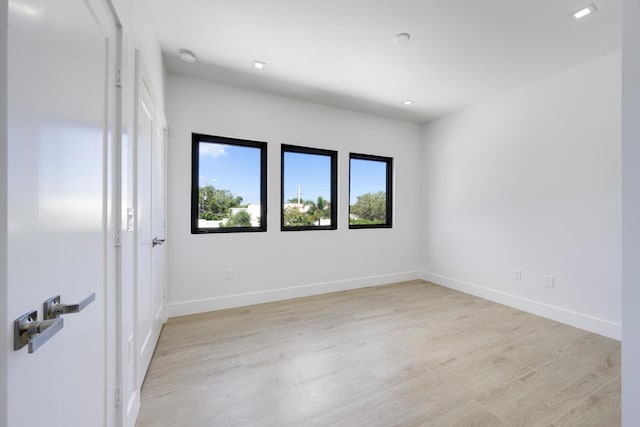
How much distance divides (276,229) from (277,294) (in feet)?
2.79

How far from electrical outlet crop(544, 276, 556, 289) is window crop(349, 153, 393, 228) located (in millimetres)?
2082

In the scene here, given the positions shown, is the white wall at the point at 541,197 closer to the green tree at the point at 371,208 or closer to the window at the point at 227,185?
the green tree at the point at 371,208

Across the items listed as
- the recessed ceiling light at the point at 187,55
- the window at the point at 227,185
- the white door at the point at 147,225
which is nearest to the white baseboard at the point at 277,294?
the white door at the point at 147,225

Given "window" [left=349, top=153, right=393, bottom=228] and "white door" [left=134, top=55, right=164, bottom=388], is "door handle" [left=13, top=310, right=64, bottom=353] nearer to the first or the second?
"white door" [left=134, top=55, right=164, bottom=388]

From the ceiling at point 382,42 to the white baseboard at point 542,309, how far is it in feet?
8.51

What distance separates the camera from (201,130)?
3.10m

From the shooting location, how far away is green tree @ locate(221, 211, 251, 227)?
3338mm

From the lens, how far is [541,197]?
3.11 meters

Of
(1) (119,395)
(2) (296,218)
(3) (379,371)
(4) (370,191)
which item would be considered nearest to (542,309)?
(3) (379,371)

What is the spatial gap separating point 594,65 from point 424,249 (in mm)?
3034

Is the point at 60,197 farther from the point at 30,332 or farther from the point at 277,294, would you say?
the point at 277,294

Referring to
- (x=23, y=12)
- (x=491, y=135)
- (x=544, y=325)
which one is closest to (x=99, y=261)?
(x=23, y=12)

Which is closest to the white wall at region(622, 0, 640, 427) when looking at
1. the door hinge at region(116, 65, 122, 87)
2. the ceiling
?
the ceiling

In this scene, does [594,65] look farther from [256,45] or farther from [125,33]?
[125,33]
